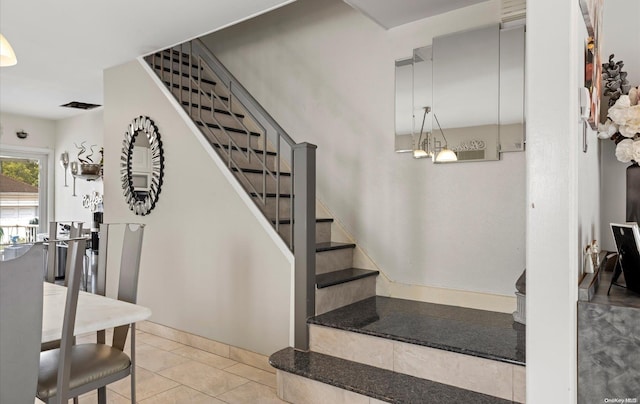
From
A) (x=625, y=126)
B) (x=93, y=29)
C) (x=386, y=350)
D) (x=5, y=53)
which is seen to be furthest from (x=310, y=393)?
(x=93, y=29)

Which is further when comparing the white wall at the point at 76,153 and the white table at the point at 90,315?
the white wall at the point at 76,153

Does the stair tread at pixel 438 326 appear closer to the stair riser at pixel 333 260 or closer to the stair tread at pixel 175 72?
the stair riser at pixel 333 260

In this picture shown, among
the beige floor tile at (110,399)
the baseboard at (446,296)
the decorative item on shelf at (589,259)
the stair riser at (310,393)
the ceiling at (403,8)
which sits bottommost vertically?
the beige floor tile at (110,399)

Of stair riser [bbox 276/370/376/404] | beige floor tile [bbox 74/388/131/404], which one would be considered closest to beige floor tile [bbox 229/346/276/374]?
stair riser [bbox 276/370/376/404]

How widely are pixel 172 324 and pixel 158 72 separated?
7.78 feet

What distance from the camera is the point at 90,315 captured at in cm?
180

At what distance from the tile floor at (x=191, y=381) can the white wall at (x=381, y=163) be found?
1.40 meters

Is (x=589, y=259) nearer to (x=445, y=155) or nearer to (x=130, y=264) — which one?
(x=445, y=155)

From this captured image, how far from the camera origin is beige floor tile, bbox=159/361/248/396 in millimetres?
2793

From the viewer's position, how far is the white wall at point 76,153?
256 inches

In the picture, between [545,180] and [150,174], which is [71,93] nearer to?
[150,174]

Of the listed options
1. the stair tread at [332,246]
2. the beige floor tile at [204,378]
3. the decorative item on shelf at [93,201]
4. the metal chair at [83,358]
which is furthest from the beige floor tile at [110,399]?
the decorative item on shelf at [93,201]

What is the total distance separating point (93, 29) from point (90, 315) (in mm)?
2677

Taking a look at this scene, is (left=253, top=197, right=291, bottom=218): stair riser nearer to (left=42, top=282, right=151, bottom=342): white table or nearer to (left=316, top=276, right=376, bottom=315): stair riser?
(left=316, top=276, right=376, bottom=315): stair riser
